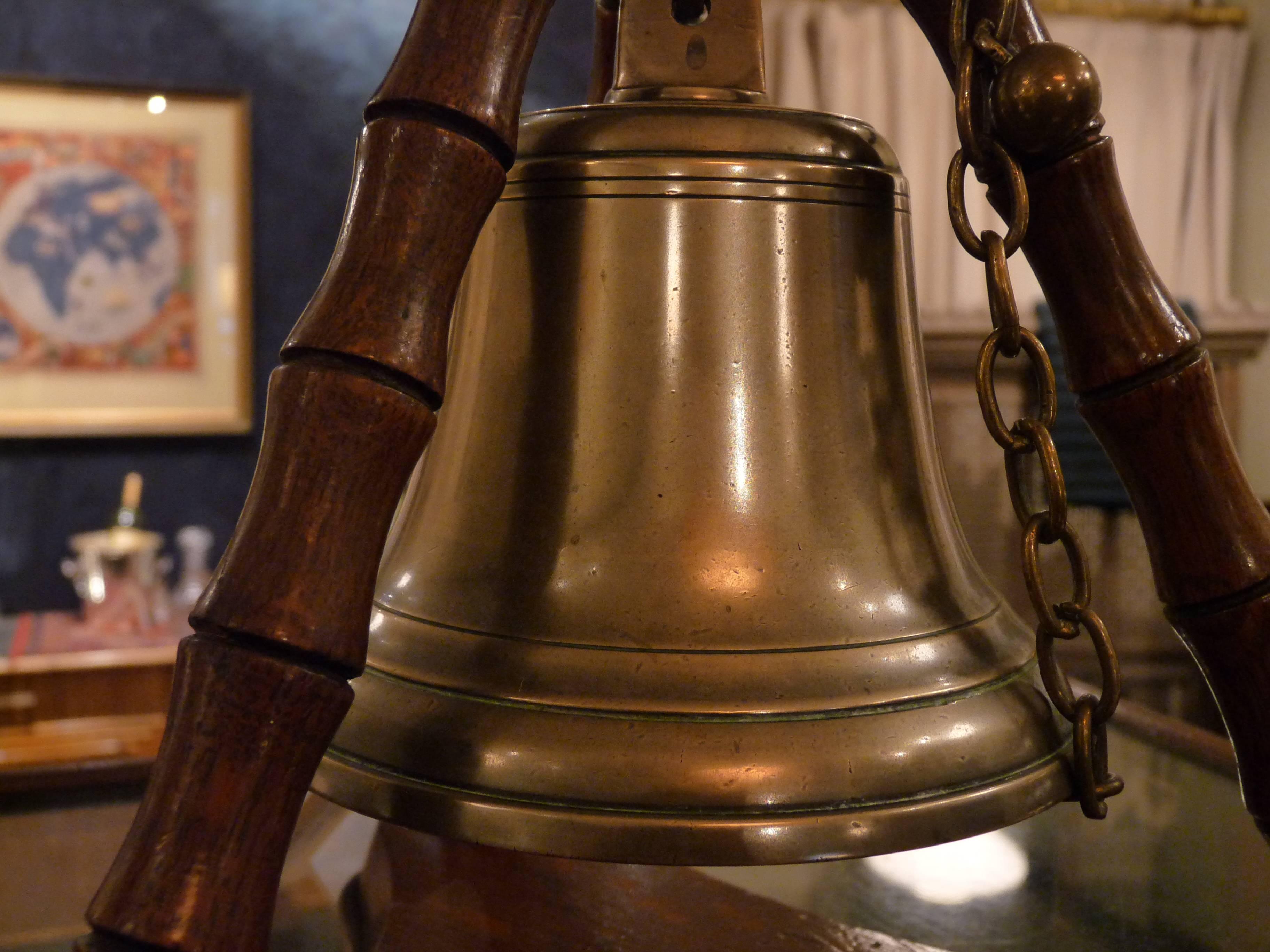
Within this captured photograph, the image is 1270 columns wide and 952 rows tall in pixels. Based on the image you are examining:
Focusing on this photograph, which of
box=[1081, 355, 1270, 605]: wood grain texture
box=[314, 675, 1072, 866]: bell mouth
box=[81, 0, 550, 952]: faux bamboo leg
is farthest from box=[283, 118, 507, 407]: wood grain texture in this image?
box=[1081, 355, 1270, 605]: wood grain texture

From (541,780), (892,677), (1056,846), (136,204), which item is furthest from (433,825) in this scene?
(136,204)

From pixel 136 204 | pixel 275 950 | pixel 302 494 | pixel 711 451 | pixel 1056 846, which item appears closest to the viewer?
pixel 302 494

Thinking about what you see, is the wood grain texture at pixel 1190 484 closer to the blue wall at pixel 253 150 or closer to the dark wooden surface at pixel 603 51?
the dark wooden surface at pixel 603 51

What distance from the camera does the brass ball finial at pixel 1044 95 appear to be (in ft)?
1.39

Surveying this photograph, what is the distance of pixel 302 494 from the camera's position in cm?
35

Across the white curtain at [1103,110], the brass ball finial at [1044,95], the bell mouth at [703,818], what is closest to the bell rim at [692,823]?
the bell mouth at [703,818]

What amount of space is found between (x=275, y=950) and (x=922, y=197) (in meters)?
2.56

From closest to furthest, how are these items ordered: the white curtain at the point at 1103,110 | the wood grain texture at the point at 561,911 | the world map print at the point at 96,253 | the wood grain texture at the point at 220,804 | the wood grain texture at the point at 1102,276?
the wood grain texture at the point at 220,804, the wood grain texture at the point at 1102,276, the wood grain texture at the point at 561,911, the world map print at the point at 96,253, the white curtain at the point at 1103,110

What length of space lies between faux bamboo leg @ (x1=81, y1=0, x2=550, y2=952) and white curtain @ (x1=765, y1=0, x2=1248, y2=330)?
2488 mm

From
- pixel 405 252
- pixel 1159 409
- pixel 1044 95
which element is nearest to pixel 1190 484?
pixel 1159 409

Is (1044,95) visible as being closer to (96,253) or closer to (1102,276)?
(1102,276)

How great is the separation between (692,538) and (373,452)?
125 millimetres

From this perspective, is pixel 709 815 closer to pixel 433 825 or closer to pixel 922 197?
pixel 433 825

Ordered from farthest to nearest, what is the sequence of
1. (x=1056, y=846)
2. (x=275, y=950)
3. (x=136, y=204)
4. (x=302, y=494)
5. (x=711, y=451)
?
(x=136, y=204)
(x=1056, y=846)
(x=275, y=950)
(x=711, y=451)
(x=302, y=494)
